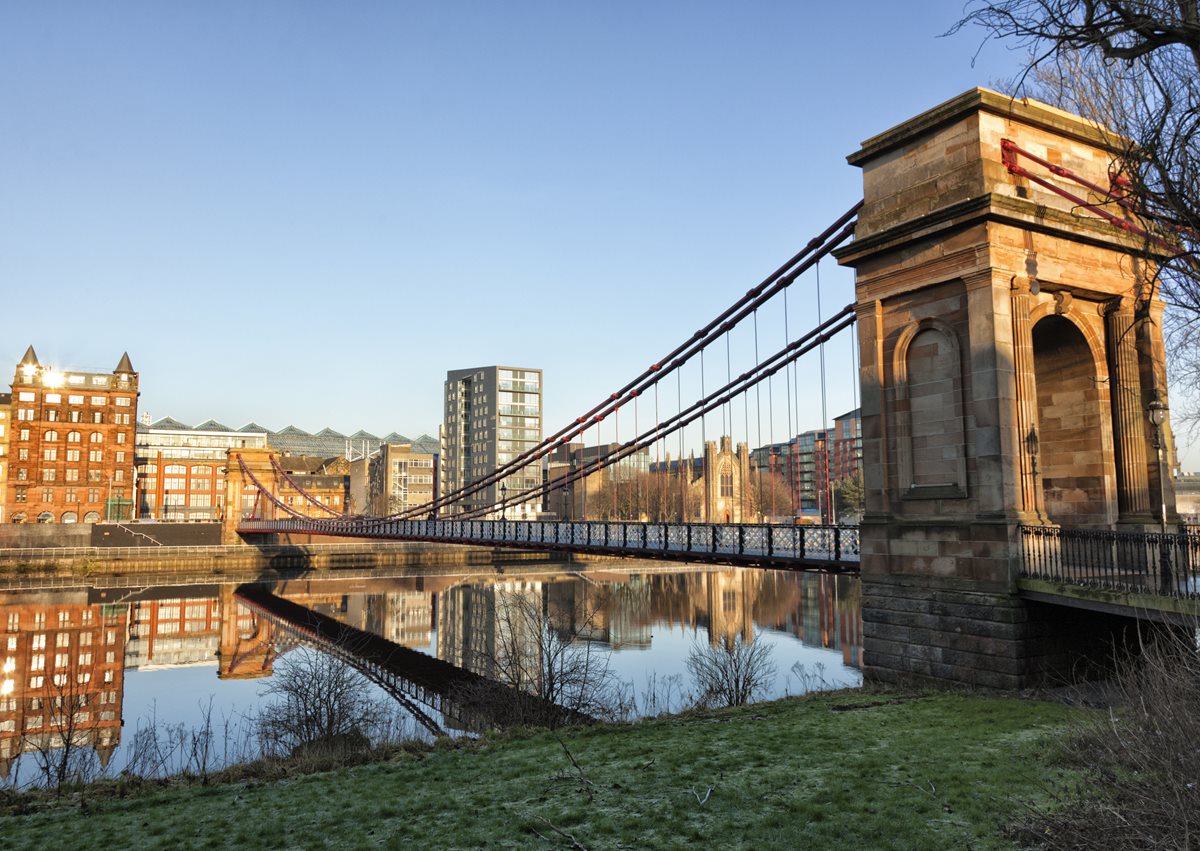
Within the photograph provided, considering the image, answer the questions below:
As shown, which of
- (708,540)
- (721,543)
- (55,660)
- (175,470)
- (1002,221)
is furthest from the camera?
(175,470)

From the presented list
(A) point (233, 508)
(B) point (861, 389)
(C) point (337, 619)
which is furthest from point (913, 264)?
(A) point (233, 508)

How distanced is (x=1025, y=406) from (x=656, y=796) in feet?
33.8

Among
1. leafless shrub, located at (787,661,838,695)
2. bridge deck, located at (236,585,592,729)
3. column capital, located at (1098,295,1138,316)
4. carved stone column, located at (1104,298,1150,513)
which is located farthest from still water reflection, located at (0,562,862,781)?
column capital, located at (1098,295,1138,316)

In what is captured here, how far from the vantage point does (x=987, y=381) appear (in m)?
14.9

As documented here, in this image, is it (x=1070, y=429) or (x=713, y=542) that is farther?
(x=713, y=542)

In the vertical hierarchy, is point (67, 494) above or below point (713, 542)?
above

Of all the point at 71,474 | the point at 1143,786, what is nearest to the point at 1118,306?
the point at 1143,786

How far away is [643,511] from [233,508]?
40981 mm

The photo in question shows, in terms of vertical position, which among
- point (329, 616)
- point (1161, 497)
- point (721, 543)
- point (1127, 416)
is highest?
point (1127, 416)

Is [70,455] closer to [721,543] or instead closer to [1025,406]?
[721,543]

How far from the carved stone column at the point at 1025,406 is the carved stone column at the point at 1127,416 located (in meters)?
3.11

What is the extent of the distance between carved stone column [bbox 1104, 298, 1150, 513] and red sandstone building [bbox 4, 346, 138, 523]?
292 feet

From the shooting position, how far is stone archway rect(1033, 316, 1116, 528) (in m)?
17.0

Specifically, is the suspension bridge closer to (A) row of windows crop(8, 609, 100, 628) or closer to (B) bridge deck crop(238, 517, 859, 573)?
(B) bridge deck crop(238, 517, 859, 573)
